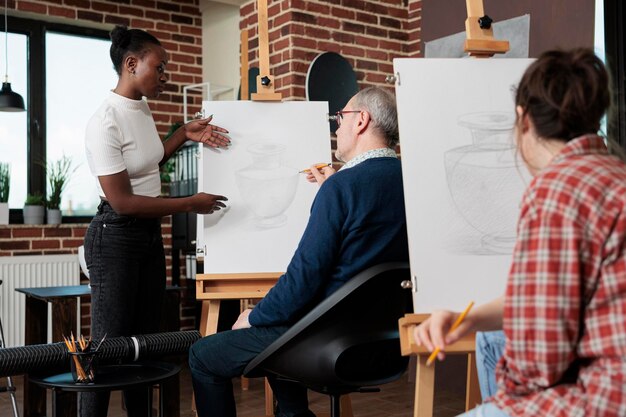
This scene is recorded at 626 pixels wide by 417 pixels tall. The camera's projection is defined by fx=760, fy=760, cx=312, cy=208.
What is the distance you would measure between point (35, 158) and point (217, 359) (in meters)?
3.54

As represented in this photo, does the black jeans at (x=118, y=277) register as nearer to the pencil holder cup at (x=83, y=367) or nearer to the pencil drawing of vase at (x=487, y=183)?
the pencil holder cup at (x=83, y=367)

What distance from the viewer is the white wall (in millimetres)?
5609

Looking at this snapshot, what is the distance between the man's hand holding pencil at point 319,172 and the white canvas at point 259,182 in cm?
18

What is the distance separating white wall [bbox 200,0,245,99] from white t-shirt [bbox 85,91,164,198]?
2.99 meters

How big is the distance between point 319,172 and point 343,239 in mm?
769

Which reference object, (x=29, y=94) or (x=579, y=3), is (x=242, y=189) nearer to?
(x=579, y=3)

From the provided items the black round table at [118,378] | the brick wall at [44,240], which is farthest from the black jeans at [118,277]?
the brick wall at [44,240]

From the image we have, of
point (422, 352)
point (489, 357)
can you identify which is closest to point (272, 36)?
point (422, 352)

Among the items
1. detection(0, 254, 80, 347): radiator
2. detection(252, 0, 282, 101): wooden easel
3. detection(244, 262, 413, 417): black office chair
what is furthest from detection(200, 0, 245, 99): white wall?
detection(244, 262, 413, 417): black office chair

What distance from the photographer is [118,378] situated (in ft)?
6.80

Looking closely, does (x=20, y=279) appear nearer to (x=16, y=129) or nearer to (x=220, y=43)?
(x=16, y=129)

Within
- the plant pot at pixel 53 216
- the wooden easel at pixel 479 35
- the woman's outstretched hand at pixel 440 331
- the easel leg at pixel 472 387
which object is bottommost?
the easel leg at pixel 472 387

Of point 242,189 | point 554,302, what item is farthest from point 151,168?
point 554,302

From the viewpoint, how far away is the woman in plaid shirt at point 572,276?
1.17m
